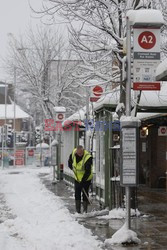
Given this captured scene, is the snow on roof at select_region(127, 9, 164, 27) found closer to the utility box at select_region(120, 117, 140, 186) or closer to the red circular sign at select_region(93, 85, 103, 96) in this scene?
the utility box at select_region(120, 117, 140, 186)

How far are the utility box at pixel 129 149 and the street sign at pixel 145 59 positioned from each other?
0.67m

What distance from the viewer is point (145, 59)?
9586 mm

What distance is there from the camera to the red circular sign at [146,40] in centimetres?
961

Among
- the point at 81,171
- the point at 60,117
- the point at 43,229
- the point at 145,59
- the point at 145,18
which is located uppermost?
the point at 145,18

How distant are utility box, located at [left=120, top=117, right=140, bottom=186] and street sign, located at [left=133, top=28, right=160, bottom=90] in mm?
671

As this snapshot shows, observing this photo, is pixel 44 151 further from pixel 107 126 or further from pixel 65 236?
pixel 65 236

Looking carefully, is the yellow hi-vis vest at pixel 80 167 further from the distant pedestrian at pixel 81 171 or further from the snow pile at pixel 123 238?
the snow pile at pixel 123 238

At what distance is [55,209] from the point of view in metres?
14.1

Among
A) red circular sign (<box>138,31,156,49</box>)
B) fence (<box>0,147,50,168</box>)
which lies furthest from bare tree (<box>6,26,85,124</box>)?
red circular sign (<box>138,31,156,49</box>)

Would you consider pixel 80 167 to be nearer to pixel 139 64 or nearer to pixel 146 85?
pixel 146 85

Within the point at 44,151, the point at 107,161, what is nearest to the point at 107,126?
the point at 107,161

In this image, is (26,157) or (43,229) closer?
(43,229)

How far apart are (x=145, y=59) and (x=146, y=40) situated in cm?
36

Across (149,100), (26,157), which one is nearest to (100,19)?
(149,100)
